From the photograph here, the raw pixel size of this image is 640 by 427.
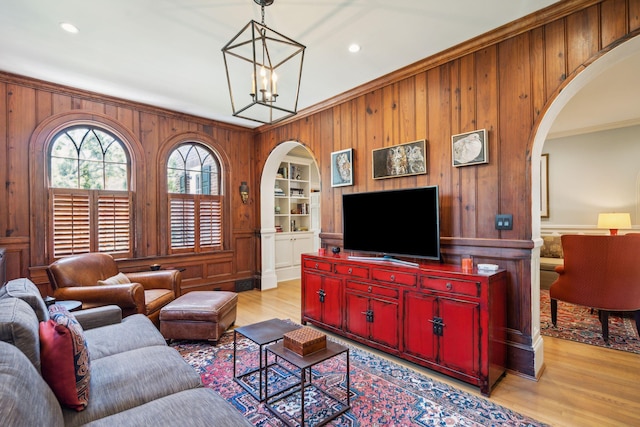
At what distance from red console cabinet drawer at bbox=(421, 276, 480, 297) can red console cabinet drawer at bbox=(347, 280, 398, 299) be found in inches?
12.4

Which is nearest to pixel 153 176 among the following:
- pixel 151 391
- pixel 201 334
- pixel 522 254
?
pixel 201 334

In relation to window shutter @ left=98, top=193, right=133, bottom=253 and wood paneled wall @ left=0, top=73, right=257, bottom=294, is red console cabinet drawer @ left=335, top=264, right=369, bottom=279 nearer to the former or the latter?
wood paneled wall @ left=0, top=73, right=257, bottom=294

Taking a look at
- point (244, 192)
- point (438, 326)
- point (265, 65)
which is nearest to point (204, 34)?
point (265, 65)

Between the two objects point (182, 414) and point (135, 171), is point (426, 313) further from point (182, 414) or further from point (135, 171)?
point (135, 171)

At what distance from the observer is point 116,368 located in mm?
1773

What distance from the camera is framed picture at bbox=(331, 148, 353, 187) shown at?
3889 mm

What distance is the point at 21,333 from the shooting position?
1350 mm

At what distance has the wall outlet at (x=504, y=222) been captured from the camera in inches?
104

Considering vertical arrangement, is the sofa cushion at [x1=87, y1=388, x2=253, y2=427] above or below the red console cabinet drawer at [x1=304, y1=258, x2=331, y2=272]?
below

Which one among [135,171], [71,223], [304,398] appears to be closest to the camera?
[304,398]

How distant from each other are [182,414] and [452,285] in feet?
6.52

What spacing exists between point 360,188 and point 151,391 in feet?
9.46

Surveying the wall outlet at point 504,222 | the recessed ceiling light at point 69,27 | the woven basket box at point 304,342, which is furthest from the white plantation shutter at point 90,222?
the wall outlet at point 504,222

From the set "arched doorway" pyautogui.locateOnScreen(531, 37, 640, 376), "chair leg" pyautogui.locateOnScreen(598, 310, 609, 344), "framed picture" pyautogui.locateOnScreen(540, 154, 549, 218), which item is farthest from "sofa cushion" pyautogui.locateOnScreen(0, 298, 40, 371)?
"framed picture" pyautogui.locateOnScreen(540, 154, 549, 218)
